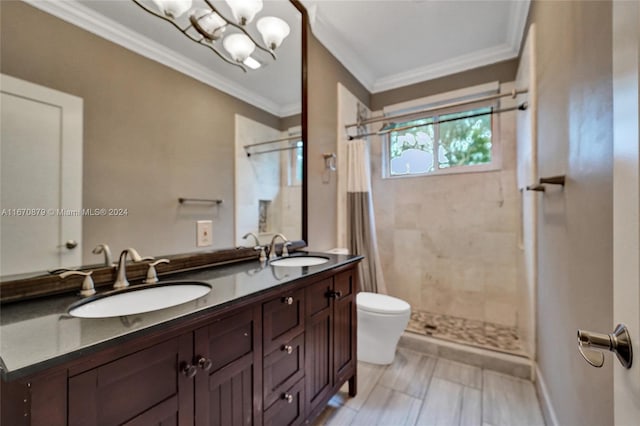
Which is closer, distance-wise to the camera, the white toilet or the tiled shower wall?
the white toilet

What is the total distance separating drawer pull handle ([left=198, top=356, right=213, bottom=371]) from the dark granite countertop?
0.48ft

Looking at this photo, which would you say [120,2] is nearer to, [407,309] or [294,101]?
[294,101]

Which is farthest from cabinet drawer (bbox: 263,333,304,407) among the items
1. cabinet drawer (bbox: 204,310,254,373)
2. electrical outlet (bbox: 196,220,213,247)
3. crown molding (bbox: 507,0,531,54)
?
crown molding (bbox: 507,0,531,54)

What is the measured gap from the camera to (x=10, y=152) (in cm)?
79

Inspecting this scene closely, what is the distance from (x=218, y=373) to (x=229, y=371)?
0.04 meters

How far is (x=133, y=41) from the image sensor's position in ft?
3.47

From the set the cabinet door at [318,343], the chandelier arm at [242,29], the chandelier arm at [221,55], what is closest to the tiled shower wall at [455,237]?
the chandelier arm at [242,29]

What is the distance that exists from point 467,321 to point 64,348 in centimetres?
286

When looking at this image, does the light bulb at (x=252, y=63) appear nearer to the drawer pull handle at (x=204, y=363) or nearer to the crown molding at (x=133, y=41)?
the crown molding at (x=133, y=41)

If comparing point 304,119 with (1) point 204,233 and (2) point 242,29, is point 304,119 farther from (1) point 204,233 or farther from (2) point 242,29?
(1) point 204,233

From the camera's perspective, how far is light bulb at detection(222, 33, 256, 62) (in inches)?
57.5

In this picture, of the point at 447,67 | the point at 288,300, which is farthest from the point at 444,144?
the point at 288,300

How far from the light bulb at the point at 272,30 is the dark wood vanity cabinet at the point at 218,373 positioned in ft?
4.74

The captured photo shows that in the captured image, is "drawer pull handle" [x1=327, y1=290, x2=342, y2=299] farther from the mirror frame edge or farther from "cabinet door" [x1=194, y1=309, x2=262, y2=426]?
the mirror frame edge
